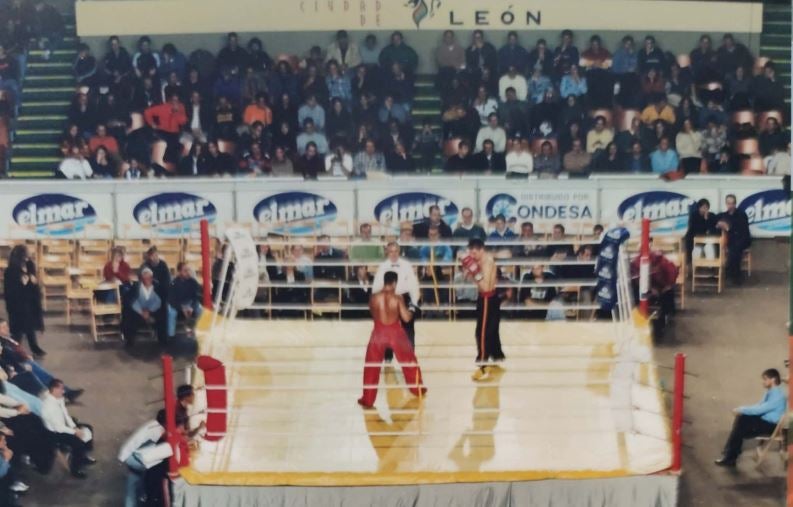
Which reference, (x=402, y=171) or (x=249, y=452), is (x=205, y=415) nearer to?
(x=249, y=452)

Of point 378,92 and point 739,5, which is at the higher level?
point 739,5

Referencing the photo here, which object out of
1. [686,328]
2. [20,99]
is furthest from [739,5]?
[20,99]

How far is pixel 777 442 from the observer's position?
21.9 feet

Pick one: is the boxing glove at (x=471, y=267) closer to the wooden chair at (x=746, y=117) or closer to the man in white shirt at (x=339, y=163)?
the man in white shirt at (x=339, y=163)

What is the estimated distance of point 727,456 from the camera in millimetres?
6672

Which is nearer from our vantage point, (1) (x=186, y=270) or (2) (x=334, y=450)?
(2) (x=334, y=450)

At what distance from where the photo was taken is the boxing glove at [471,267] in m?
6.49

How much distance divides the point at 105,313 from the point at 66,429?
2.41ft

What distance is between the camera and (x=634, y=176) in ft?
22.8

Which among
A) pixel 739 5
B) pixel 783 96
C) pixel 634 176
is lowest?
pixel 634 176

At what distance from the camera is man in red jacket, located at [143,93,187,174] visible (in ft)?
22.9

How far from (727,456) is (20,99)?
15.7 feet

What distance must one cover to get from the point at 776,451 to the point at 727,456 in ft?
0.95

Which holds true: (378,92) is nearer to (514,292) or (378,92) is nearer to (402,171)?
(402,171)
